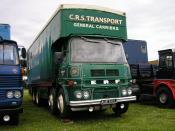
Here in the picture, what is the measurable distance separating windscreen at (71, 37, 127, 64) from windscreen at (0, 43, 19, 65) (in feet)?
5.80

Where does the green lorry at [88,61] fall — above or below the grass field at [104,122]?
above

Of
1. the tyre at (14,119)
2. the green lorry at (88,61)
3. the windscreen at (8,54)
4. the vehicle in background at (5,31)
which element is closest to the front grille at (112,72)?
the green lorry at (88,61)

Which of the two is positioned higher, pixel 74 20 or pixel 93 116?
pixel 74 20

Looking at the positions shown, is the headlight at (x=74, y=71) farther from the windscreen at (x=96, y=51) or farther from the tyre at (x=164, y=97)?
the tyre at (x=164, y=97)

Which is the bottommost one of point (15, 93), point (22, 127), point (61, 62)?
point (22, 127)

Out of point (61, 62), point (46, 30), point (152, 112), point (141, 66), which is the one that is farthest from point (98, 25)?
point (141, 66)

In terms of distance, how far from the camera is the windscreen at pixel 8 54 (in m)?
10.2

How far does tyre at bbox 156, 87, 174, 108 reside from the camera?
46.6 ft

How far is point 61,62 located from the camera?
11.3 metres

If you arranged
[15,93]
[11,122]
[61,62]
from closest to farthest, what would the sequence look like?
[15,93], [11,122], [61,62]

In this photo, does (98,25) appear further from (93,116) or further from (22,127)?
(22,127)

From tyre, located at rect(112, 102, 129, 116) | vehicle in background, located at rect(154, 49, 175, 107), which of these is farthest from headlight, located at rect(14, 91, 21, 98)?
vehicle in background, located at rect(154, 49, 175, 107)

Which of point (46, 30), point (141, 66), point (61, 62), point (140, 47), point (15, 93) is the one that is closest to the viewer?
point (15, 93)

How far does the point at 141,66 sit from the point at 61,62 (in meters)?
6.92
